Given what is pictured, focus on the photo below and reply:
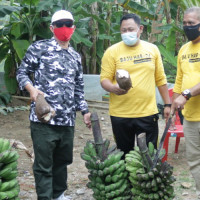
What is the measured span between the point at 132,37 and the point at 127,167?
124 cm

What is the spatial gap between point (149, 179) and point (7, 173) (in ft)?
3.54

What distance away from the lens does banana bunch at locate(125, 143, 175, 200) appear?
2806 millimetres

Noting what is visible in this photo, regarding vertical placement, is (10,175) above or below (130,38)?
below

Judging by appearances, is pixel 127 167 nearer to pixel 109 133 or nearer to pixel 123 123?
pixel 123 123

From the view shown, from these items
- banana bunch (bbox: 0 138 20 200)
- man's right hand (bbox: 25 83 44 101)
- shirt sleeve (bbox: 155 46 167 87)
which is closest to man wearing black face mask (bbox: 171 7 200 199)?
shirt sleeve (bbox: 155 46 167 87)

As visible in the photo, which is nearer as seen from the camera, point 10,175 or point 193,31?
point 10,175

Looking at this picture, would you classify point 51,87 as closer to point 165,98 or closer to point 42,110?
point 42,110

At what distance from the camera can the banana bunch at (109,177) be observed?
116 inches

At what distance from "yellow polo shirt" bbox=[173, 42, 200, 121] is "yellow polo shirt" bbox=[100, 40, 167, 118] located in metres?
0.28

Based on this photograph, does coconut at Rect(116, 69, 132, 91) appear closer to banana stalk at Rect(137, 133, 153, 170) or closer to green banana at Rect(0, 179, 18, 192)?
banana stalk at Rect(137, 133, 153, 170)

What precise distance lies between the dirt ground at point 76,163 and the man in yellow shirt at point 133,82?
90 cm

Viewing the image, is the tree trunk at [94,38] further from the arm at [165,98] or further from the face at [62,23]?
the face at [62,23]

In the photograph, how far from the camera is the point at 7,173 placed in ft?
8.71

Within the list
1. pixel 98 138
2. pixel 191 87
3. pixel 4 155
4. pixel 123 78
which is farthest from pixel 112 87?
pixel 4 155
